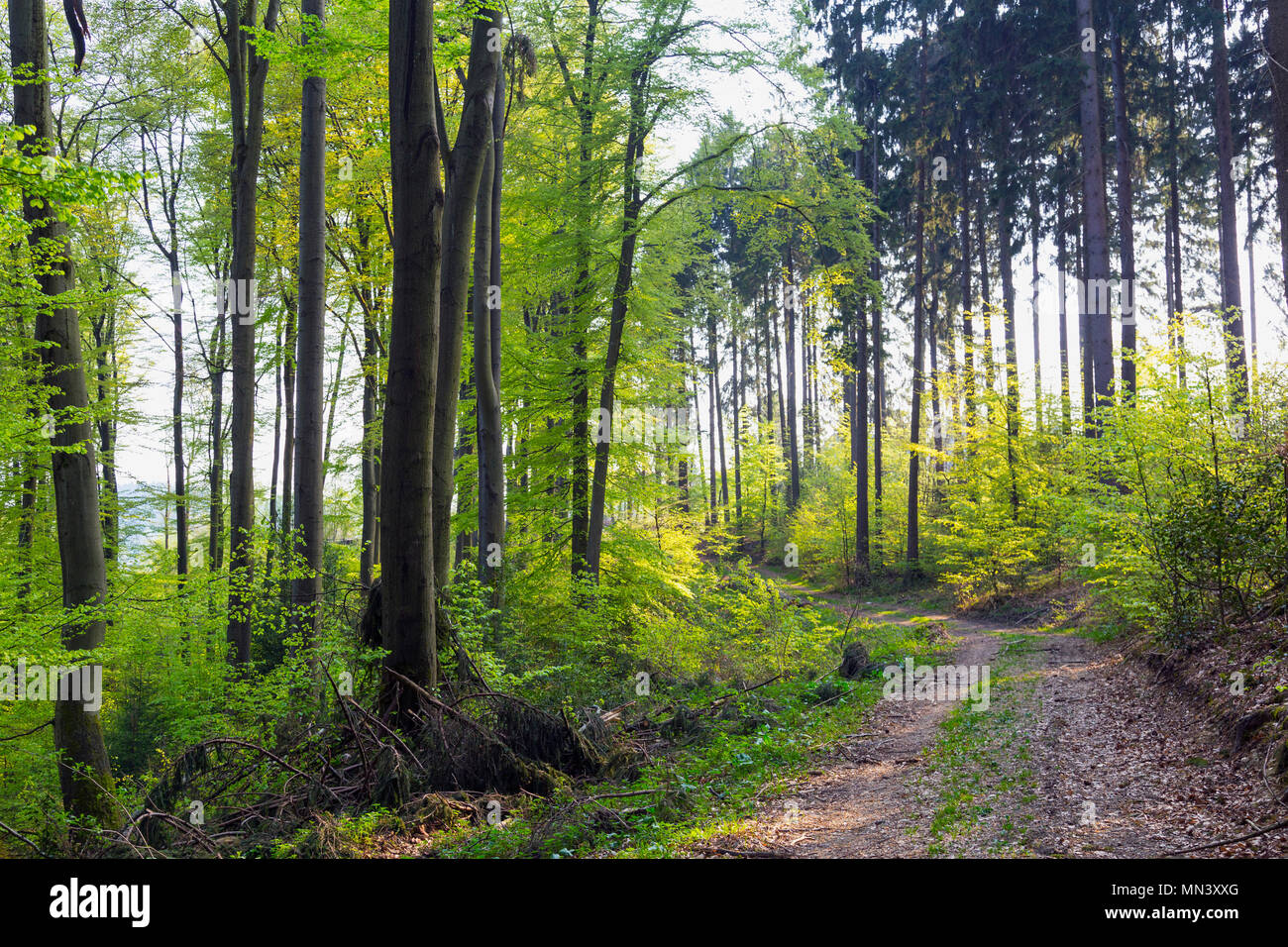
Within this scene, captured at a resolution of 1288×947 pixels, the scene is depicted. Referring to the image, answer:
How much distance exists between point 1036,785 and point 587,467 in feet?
30.2

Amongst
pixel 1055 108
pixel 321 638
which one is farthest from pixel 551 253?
pixel 1055 108

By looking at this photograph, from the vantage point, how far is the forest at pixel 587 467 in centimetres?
622

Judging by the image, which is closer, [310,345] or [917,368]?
[310,345]

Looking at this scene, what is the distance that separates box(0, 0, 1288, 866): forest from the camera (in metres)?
6.22

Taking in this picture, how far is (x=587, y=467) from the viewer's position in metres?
13.7

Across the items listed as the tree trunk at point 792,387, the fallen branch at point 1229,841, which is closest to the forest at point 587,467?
the fallen branch at point 1229,841

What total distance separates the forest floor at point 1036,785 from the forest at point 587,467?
6 cm

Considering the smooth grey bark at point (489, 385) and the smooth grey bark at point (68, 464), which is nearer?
the smooth grey bark at point (68, 464)

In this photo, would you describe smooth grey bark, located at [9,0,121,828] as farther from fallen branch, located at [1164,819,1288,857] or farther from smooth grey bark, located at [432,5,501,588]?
fallen branch, located at [1164,819,1288,857]

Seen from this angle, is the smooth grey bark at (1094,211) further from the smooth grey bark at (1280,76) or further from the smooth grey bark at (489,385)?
the smooth grey bark at (489,385)

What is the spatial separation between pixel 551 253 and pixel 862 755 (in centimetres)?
907
